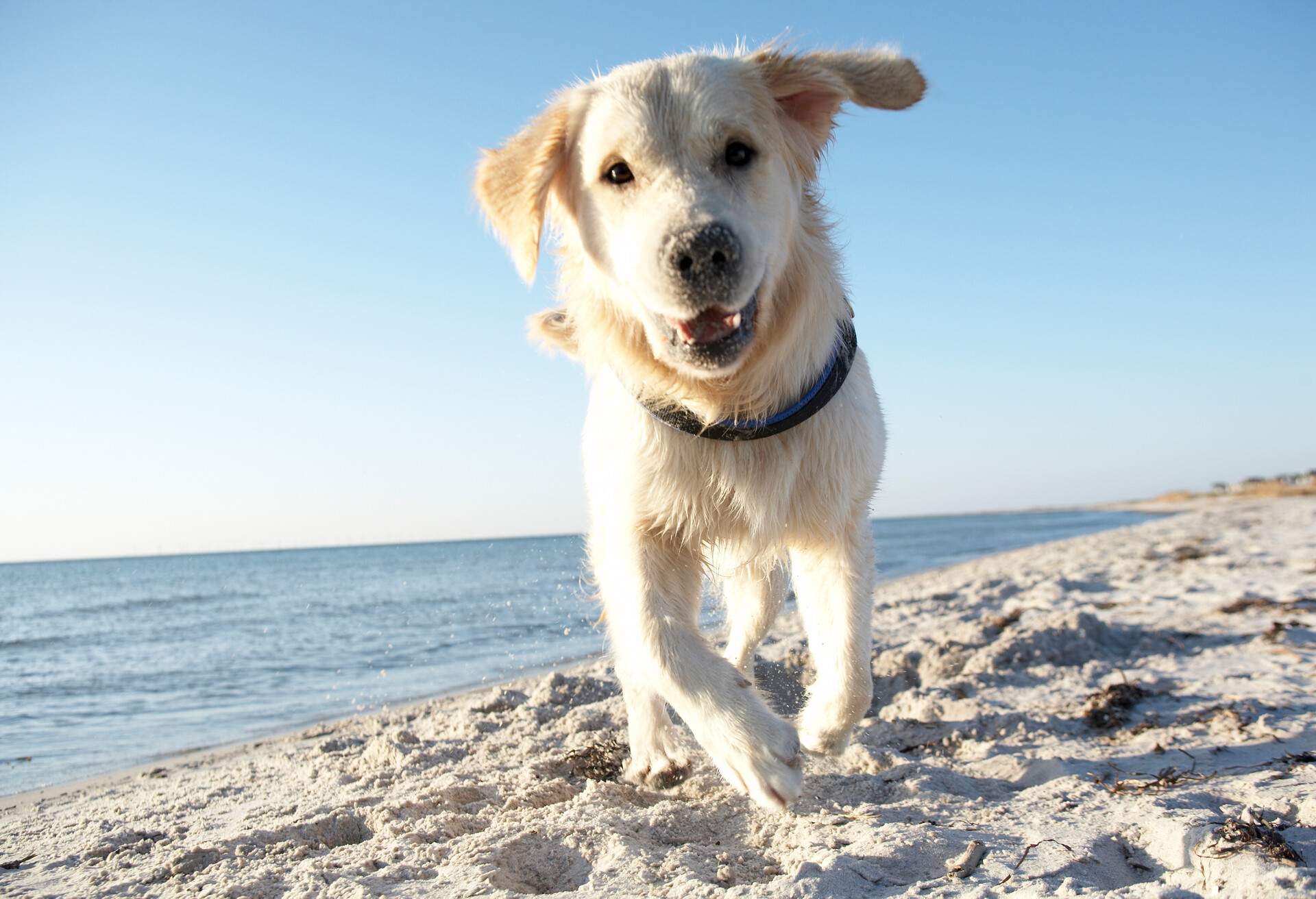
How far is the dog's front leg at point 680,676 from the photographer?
223 cm

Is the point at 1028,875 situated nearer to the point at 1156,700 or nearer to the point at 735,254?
the point at 735,254

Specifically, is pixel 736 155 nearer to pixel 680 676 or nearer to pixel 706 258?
pixel 706 258

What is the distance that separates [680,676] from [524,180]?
1.71m

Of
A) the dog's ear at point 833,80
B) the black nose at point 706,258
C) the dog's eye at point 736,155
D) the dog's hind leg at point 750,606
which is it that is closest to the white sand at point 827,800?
the dog's hind leg at point 750,606

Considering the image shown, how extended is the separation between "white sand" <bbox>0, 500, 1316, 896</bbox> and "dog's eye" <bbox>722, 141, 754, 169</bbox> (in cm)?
200

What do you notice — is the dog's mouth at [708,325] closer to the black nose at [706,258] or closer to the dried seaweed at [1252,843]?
the black nose at [706,258]

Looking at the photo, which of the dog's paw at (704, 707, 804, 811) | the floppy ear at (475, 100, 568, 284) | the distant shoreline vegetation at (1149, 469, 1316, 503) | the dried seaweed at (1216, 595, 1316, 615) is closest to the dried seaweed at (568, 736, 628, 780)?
the dog's paw at (704, 707, 804, 811)

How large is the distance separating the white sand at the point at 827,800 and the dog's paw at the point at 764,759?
0.66ft

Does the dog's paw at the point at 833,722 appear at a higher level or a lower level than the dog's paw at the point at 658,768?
higher

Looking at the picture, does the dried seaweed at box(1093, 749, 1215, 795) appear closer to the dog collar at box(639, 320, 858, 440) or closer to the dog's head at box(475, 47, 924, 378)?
the dog collar at box(639, 320, 858, 440)

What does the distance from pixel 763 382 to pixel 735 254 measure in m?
0.57

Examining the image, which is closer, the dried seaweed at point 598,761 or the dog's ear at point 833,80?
the dog's ear at point 833,80

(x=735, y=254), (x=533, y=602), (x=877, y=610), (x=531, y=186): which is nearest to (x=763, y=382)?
(x=735, y=254)

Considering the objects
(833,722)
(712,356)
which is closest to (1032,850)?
(833,722)
